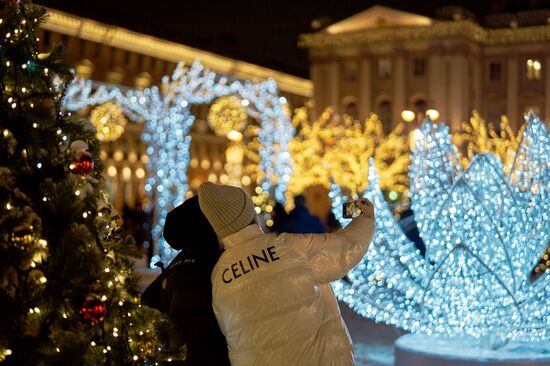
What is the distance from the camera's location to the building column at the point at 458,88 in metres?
58.1

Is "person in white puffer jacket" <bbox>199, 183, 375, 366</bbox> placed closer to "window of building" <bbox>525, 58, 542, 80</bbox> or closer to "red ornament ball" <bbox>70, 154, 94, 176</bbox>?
"red ornament ball" <bbox>70, 154, 94, 176</bbox>

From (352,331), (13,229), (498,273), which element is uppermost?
(13,229)

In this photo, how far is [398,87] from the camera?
200 ft

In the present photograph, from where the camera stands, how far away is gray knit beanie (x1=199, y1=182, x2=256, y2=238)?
145 inches

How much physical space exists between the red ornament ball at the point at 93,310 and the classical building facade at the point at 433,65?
54.5 metres

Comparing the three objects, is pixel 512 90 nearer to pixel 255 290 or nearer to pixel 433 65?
pixel 433 65

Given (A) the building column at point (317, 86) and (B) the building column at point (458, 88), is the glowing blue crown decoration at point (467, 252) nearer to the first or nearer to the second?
(B) the building column at point (458, 88)

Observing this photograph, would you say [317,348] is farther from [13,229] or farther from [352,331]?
[352,331]

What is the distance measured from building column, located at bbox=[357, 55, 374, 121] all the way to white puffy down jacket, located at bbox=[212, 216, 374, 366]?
5782 cm

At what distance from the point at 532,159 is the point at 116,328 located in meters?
5.12

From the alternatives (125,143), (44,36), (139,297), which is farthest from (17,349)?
(125,143)

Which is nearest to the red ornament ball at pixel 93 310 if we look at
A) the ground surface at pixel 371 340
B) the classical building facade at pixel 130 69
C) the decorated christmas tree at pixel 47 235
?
the decorated christmas tree at pixel 47 235

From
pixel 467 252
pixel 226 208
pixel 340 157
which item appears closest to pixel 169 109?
pixel 467 252

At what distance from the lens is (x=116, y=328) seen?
12.0 ft
